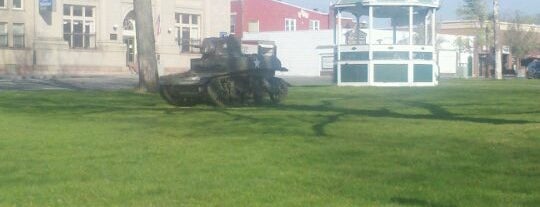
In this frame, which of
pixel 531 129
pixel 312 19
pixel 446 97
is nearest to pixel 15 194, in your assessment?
pixel 531 129

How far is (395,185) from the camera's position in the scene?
8.92 m

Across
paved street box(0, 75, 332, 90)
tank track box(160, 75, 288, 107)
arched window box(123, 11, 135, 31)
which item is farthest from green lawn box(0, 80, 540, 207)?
arched window box(123, 11, 135, 31)

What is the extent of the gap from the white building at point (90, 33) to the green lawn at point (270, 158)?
38021 mm

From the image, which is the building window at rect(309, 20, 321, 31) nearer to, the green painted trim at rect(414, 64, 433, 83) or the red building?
the red building

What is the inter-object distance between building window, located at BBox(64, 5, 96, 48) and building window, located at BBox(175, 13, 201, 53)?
715cm

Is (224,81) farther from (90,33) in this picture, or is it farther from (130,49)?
(130,49)

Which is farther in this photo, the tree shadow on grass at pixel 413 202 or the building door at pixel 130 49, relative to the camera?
the building door at pixel 130 49

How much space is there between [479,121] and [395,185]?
323 inches

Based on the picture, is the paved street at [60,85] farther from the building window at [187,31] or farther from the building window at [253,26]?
the building window at [253,26]

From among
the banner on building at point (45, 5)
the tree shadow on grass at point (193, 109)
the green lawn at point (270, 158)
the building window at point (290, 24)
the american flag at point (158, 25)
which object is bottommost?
the green lawn at point (270, 158)

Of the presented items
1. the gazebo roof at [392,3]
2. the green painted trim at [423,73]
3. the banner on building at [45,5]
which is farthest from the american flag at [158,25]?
the green painted trim at [423,73]

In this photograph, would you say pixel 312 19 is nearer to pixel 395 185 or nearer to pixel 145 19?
pixel 145 19

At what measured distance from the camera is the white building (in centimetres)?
5653

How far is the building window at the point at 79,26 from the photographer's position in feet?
197
